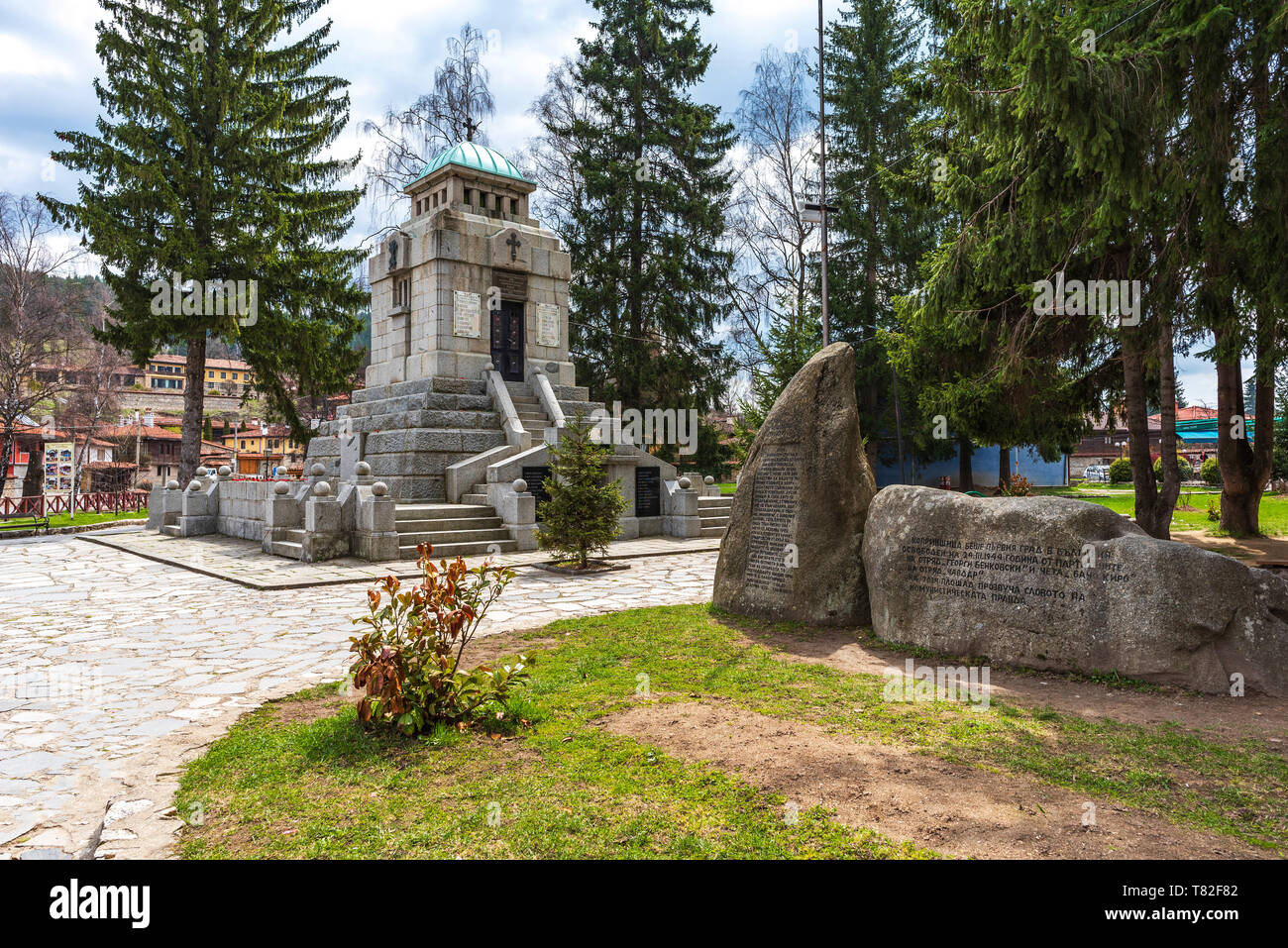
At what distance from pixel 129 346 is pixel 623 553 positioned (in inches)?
664

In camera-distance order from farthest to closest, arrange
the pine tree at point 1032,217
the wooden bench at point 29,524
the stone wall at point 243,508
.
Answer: the wooden bench at point 29,524
the stone wall at point 243,508
the pine tree at point 1032,217

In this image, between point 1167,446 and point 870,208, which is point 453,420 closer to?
point 1167,446

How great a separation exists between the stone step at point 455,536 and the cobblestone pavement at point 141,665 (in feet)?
9.08

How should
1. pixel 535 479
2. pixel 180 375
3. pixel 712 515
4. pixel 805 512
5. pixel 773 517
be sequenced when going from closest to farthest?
pixel 805 512 < pixel 773 517 < pixel 535 479 < pixel 712 515 < pixel 180 375

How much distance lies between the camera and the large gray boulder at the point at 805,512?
7.82 m

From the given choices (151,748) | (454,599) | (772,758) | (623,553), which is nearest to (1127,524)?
(772,758)

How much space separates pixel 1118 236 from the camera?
11.4 meters

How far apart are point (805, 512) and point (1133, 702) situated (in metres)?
3.37

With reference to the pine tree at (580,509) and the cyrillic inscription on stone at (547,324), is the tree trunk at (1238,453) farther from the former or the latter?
the cyrillic inscription on stone at (547,324)

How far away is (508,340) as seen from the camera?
20.5 metres

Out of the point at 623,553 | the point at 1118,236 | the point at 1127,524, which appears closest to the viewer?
the point at 1127,524

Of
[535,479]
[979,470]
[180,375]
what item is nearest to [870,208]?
[979,470]

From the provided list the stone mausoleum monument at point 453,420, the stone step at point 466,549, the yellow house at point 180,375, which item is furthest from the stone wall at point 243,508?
the yellow house at point 180,375

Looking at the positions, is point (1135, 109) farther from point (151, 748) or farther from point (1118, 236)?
point (151, 748)
